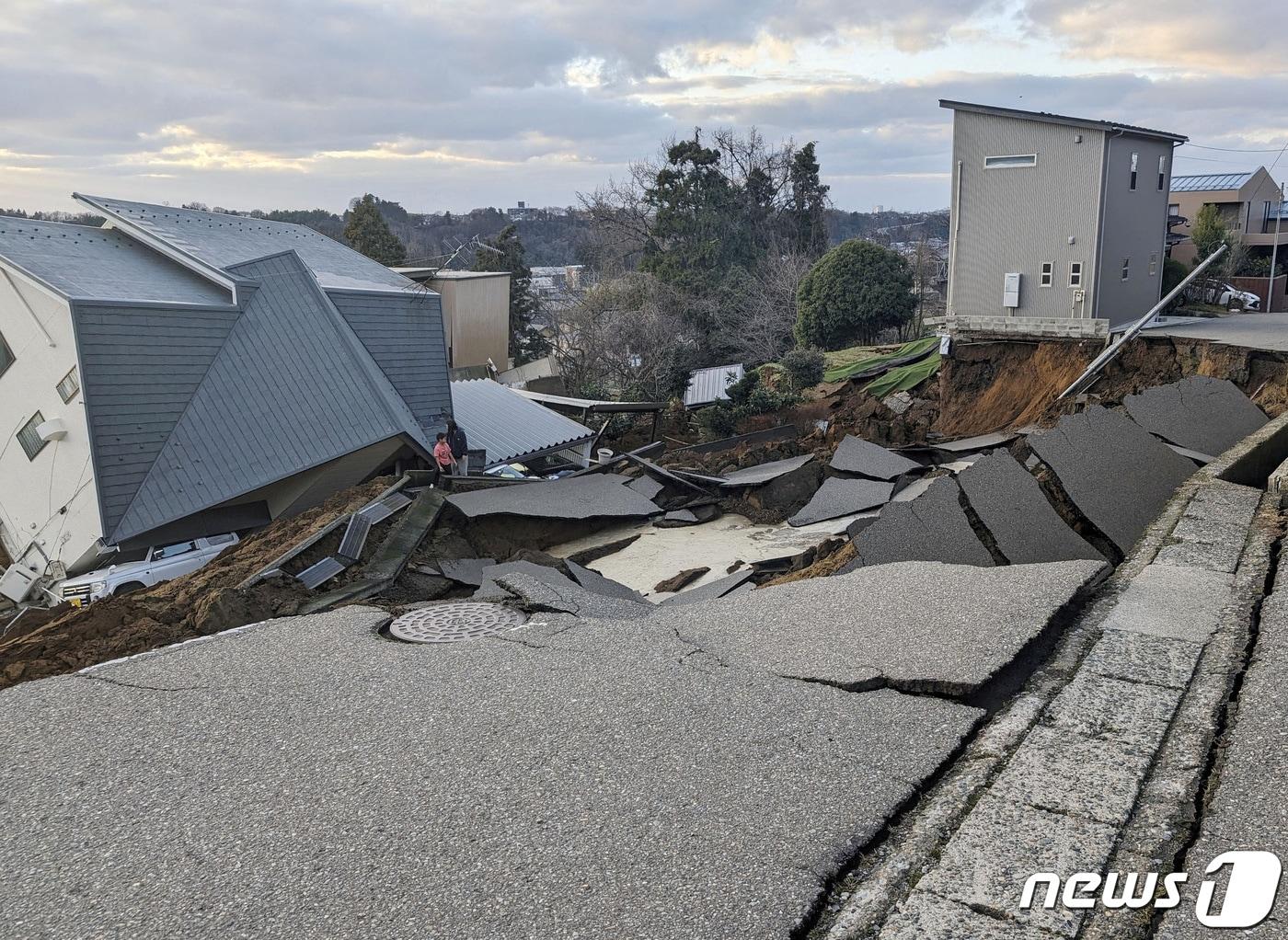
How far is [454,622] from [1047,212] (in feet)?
65.4

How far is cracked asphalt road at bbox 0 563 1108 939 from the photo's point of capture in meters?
3.45

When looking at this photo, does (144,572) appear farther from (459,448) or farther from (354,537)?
(459,448)

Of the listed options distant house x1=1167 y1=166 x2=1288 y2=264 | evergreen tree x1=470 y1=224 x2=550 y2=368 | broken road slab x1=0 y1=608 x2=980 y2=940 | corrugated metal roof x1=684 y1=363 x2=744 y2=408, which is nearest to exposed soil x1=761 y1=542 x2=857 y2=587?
broken road slab x1=0 y1=608 x2=980 y2=940

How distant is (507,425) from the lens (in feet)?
68.8

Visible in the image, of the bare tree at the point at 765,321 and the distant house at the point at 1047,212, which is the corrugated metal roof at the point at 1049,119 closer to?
the distant house at the point at 1047,212

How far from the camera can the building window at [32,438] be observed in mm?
14617

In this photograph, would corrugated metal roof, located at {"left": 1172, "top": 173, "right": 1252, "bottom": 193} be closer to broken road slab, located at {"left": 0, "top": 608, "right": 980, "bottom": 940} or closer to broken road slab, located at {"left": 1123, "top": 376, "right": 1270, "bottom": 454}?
broken road slab, located at {"left": 1123, "top": 376, "right": 1270, "bottom": 454}

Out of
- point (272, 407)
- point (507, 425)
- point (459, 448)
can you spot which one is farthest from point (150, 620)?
point (507, 425)

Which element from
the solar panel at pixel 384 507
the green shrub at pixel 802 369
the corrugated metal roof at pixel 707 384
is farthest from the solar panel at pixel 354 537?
the corrugated metal roof at pixel 707 384

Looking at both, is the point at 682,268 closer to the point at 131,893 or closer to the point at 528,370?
the point at 528,370

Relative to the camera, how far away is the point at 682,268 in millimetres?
51250

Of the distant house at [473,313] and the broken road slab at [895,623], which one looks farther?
the distant house at [473,313]

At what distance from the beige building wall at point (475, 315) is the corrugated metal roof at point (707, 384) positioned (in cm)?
762

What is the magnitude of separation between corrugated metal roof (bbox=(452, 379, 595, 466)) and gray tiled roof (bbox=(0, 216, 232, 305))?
5462mm
